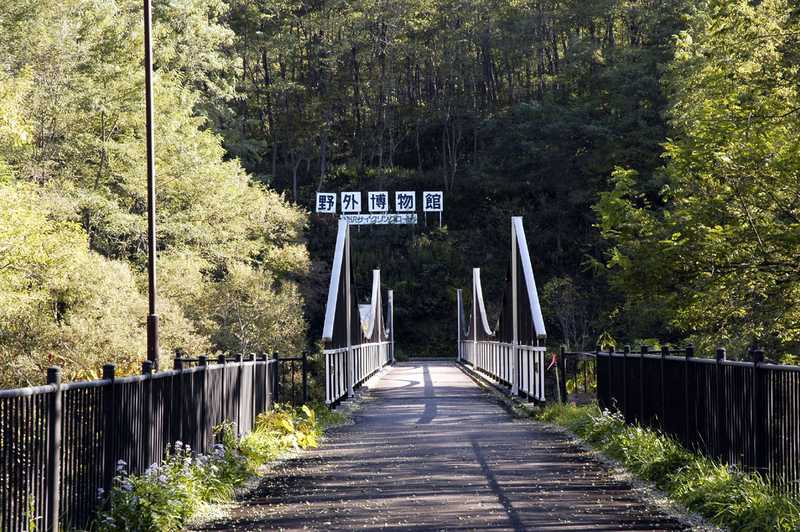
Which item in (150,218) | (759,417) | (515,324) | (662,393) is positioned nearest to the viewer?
(759,417)

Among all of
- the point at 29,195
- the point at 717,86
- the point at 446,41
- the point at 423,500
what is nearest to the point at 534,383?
the point at 717,86

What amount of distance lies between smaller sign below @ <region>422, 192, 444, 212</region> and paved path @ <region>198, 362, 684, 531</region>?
51777 mm

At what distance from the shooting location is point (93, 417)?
273 inches

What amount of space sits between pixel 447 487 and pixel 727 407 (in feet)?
7.55

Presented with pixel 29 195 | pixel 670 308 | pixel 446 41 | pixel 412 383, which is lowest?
pixel 412 383

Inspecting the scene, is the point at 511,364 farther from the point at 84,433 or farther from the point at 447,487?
the point at 84,433

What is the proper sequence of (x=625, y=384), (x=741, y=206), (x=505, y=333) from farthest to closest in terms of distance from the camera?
(x=505, y=333)
(x=741, y=206)
(x=625, y=384)

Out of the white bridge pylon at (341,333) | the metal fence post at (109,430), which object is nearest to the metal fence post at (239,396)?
the metal fence post at (109,430)

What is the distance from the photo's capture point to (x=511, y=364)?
22328 mm

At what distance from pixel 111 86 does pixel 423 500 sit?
93.5ft

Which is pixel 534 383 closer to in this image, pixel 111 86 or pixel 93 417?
pixel 93 417

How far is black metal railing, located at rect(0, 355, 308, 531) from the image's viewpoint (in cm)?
561

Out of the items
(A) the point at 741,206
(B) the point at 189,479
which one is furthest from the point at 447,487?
(A) the point at 741,206

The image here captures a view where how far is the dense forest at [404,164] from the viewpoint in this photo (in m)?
19.0
